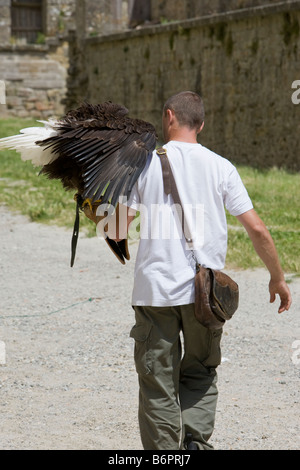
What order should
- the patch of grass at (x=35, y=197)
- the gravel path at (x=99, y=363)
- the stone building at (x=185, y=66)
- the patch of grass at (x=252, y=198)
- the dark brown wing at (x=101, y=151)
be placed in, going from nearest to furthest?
1. the dark brown wing at (x=101, y=151)
2. the gravel path at (x=99, y=363)
3. the patch of grass at (x=252, y=198)
4. the patch of grass at (x=35, y=197)
5. the stone building at (x=185, y=66)

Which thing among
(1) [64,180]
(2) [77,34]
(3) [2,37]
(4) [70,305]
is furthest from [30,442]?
(3) [2,37]

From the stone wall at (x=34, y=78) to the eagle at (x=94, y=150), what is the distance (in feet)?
78.9

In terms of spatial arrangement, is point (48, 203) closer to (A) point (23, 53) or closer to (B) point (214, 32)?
(B) point (214, 32)

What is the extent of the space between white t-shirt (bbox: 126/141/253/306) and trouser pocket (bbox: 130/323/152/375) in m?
0.12

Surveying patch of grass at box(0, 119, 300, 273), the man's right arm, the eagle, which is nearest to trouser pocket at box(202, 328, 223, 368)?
the man's right arm

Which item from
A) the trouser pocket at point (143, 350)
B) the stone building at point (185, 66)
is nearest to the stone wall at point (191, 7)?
the stone building at point (185, 66)

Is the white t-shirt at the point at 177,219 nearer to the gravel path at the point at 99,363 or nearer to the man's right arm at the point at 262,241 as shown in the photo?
the man's right arm at the point at 262,241

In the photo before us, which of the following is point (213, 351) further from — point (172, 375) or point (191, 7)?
point (191, 7)

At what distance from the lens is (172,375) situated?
3846mm

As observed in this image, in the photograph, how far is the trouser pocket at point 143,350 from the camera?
3.80 meters

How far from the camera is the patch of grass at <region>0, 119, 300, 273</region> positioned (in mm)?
9102

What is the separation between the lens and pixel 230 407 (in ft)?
16.6

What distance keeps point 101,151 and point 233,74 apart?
14.3 m

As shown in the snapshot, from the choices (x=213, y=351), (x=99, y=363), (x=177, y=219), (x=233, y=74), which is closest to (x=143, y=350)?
(x=213, y=351)
